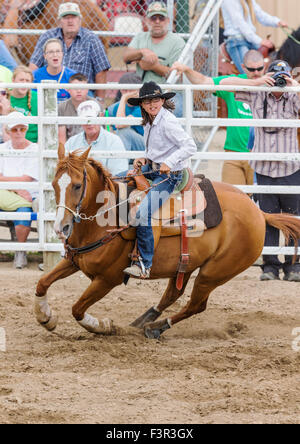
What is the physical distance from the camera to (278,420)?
441 cm

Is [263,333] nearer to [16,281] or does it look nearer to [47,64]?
[16,281]

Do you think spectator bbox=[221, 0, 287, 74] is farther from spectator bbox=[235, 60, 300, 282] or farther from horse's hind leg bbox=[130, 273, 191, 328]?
horse's hind leg bbox=[130, 273, 191, 328]

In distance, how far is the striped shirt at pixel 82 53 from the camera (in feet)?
31.9

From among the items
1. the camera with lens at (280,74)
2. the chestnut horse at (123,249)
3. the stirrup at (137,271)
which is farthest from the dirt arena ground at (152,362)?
the camera with lens at (280,74)

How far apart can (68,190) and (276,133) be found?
343 centimetres

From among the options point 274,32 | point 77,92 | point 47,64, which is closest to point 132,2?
point 47,64

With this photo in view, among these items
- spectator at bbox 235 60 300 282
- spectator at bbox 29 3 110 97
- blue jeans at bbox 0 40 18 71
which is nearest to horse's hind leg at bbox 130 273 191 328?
spectator at bbox 235 60 300 282

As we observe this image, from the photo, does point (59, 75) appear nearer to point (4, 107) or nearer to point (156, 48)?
point (4, 107)

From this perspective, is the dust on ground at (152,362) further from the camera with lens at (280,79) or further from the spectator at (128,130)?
the camera with lens at (280,79)

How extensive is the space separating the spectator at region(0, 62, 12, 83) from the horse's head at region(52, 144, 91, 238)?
4.17 meters

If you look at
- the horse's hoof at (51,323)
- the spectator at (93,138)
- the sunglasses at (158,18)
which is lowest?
the horse's hoof at (51,323)

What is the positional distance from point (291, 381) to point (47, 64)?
5.83m

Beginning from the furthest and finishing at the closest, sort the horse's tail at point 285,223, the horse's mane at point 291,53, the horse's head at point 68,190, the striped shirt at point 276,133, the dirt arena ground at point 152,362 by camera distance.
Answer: the horse's mane at point 291,53, the striped shirt at point 276,133, the horse's tail at point 285,223, the horse's head at point 68,190, the dirt arena ground at point 152,362

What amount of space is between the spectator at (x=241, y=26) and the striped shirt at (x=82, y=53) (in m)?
1.87
